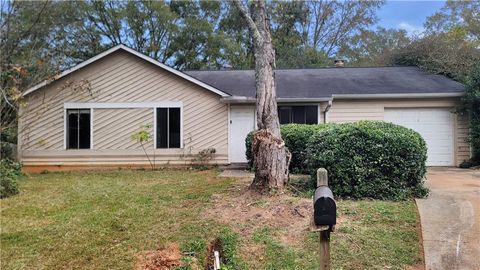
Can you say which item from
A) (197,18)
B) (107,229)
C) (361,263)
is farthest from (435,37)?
(197,18)

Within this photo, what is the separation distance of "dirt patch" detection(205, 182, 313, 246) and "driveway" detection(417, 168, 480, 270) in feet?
5.00

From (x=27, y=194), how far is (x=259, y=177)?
5.37 m

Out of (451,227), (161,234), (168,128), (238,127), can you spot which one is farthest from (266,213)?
(168,128)

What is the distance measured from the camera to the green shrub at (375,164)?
20.0 feet

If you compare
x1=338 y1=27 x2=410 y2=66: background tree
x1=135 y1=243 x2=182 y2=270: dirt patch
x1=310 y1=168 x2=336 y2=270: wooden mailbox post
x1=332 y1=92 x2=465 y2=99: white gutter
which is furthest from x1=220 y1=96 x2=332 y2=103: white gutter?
x1=338 y1=27 x2=410 y2=66: background tree

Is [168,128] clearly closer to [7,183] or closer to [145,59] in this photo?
[145,59]

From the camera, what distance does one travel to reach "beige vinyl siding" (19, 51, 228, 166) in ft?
40.1

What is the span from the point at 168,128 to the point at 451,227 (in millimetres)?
9257

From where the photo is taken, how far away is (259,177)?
634 centimetres

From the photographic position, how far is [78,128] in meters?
12.4

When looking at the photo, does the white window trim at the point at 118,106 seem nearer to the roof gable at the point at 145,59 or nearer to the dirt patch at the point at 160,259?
the roof gable at the point at 145,59

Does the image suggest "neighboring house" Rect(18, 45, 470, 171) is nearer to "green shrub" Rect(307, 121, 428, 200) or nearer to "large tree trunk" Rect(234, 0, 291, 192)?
"large tree trunk" Rect(234, 0, 291, 192)

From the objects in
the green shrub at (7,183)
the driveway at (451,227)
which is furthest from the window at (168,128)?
the driveway at (451,227)

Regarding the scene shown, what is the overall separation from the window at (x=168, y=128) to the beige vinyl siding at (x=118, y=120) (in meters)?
0.25
